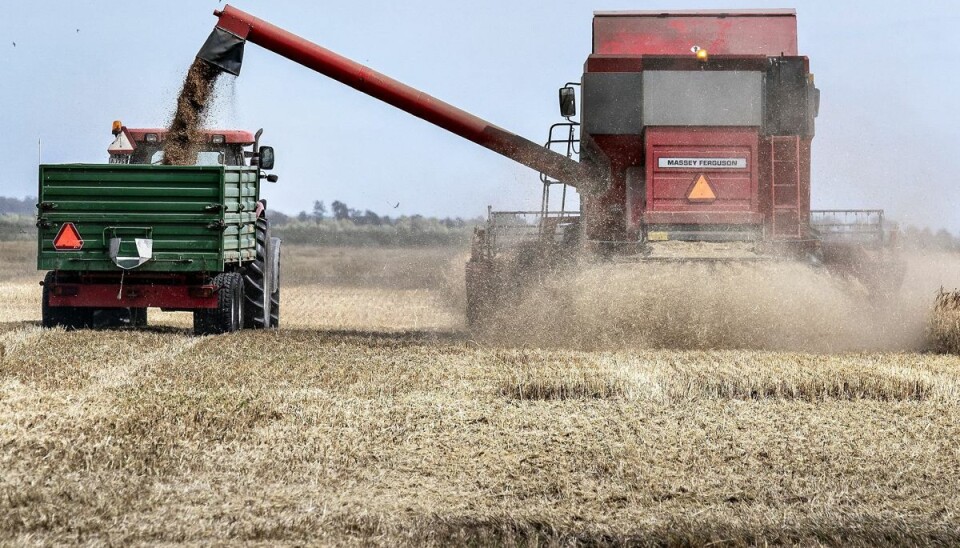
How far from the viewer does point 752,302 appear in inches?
400

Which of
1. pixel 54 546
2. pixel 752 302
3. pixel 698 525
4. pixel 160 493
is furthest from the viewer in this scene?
pixel 752 302

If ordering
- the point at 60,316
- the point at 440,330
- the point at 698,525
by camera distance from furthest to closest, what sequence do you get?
1. the point at 440,330
2. the point at 60,316
3. the point at 698,525

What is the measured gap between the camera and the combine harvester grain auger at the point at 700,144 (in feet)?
33.9

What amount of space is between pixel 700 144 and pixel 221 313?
4.64 meters

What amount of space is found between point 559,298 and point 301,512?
20.4 feet

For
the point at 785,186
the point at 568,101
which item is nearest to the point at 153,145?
the point at 568,101

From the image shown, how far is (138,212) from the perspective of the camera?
1078cm

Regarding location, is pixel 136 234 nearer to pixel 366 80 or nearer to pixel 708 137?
pixel 366 80

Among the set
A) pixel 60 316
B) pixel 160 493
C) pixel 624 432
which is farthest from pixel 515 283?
pixel 160 493

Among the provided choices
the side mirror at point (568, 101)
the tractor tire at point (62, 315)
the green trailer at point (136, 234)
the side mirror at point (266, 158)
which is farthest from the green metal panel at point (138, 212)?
the side mirror at point (568, 101)


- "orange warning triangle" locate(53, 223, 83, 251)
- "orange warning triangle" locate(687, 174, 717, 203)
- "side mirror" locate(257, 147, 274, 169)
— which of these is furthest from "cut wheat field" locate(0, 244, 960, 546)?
"side mirror" locate(257, 147, 274, 169)

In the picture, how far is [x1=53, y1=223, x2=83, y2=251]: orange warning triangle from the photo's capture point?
10.7 meters

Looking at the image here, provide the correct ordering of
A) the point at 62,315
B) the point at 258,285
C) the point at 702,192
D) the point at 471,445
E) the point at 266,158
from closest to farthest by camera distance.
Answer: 1. the point at 471,445
2. the point at 702,192
3. the point at 62,315
4. the point at 266,158
5. the point at 258,285

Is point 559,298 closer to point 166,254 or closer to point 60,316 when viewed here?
point 166,254
